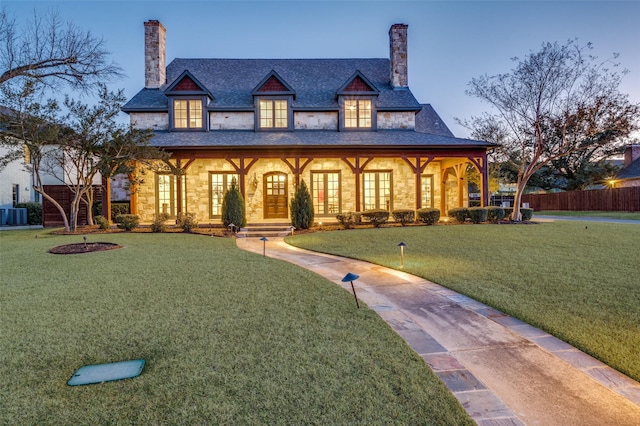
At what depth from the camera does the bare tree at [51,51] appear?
29.6ft

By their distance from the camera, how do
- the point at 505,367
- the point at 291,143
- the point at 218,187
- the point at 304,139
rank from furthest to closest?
the point at 218,187
the point at 304,139
the point at 291,143
the point at 505,367

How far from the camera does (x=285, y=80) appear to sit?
17.7 meters

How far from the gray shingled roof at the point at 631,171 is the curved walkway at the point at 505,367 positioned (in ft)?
110

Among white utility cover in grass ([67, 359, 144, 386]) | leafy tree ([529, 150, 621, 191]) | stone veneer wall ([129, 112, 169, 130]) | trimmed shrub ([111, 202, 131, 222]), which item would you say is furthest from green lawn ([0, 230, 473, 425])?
leafy tree ([529, 150, 621, 191])

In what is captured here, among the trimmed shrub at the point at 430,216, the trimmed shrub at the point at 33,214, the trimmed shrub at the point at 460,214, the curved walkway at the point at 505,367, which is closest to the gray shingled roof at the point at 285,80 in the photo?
the trimmed shrub at the point at 460,214

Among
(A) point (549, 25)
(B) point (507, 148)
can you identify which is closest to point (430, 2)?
(A) point (549, 25)

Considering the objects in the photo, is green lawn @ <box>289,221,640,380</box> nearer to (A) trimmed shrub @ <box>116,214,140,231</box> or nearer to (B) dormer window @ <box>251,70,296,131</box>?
(A) trimmed shrub @ <box>116,214,140,231</box>

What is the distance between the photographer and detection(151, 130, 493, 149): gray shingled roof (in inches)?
560

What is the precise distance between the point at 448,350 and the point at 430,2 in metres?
21.1

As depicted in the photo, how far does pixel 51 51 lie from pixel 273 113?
8.84 meters

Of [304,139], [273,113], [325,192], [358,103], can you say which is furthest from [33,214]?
[358,103]

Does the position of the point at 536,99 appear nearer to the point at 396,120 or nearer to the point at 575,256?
the point at 396,120

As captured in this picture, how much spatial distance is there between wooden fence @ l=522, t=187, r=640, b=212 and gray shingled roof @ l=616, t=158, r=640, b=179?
5875mm

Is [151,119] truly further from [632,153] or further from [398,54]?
[632,153]
